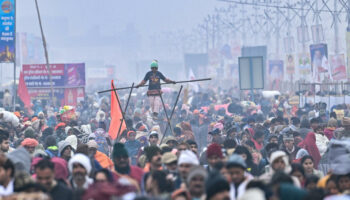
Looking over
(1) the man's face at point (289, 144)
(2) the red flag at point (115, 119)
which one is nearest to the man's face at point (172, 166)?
(1) the man's face at point (289, 144)

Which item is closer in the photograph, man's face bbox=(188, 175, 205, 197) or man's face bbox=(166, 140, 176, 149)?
man's face bbox=(188, 175, 205, 197)

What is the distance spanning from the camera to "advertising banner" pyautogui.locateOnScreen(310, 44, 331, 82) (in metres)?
31.4

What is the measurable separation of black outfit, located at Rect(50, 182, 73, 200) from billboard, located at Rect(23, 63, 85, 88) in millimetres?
24488

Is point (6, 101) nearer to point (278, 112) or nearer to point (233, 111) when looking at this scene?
point (233, 111)

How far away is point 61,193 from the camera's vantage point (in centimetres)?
793

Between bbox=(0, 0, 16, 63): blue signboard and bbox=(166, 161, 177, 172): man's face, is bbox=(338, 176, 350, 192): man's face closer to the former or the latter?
bbox=(166, 161, 177, 172): man's face

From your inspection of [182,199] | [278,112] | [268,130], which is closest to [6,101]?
[278,112]

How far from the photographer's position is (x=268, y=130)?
16.9 metres

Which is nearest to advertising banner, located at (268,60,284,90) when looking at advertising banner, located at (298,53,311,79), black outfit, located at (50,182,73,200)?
advertising banner, located at (298,53,311,79)

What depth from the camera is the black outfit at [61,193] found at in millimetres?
7838

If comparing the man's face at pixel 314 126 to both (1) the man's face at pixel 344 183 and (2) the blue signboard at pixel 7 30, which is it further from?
(2) the blue signboard at pixel 7 30

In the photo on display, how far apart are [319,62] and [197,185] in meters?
24.9

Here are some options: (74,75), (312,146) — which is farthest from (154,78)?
(74,75)

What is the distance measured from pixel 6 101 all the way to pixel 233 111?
28.3ft
